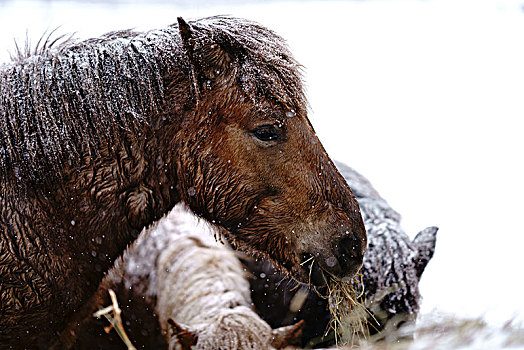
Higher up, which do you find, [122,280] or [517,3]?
[517,3]

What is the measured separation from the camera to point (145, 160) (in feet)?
7.00

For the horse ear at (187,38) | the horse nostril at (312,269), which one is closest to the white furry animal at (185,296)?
the horse nostril at (312,269)

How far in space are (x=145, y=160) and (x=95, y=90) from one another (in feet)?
1.16

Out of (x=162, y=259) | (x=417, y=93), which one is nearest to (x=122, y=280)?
(x=162, y=259)

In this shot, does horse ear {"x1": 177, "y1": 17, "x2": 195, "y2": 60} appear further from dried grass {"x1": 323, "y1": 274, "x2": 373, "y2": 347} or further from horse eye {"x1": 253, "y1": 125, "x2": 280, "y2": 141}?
dried grass {"x1": 323, "y1": 274, "x2": 373, "y2": 347}

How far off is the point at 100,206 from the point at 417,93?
27.7ft

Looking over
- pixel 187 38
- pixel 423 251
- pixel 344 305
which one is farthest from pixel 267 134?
pixel 423 251

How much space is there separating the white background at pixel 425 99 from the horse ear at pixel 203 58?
369cm

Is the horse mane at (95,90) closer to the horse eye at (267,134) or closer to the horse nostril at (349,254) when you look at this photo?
the horse eye at (267,134)

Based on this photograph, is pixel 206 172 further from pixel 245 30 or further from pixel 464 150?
pixel 464 150

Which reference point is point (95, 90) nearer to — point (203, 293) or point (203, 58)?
point (203, 58)

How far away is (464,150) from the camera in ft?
26.2

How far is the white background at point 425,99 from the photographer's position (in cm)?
618

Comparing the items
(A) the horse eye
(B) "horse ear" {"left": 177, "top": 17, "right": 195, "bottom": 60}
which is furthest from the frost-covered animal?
(B) "horse ear" {"left": 177, "top": 17, "right": 195, "bottom": 60}
